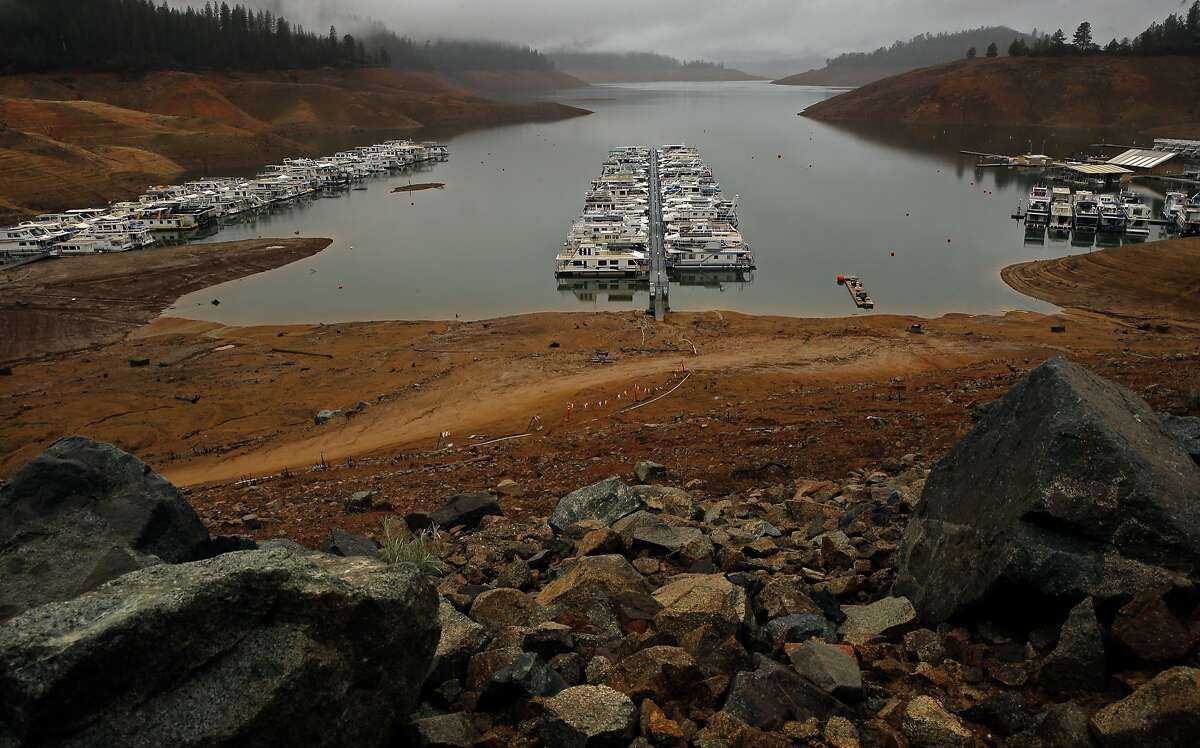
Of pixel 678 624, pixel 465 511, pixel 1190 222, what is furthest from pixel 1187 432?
pixel 1190 222

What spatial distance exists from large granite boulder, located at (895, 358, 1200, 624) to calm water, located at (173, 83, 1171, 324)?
30170mm

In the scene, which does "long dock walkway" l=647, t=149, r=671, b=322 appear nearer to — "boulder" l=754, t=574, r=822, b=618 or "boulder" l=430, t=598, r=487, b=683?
"boulder" l=754, t=574, r=822, b=618

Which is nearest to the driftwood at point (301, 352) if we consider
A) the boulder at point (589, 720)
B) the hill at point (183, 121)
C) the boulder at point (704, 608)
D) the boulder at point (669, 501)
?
the boulder at point (669, 501)

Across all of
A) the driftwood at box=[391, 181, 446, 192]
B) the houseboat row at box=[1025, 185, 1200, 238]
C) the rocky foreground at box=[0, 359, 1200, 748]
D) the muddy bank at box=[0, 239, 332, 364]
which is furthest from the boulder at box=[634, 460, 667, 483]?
the driftwood at box=[391, 181, 446, 192]

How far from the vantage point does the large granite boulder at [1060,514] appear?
5176 mm

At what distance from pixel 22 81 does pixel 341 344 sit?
123 metres

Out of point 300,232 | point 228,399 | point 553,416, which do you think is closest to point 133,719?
point 553,416

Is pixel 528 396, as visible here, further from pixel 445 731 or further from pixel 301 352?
pixel 445 731

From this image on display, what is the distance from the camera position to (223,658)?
414cm

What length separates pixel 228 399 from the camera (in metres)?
23.5

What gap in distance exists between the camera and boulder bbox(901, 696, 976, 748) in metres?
4.32

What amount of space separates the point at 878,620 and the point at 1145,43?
15720 cm

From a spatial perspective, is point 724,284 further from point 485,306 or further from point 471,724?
point 471,724

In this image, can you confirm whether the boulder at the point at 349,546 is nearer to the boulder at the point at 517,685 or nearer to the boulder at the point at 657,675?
the boulder at the point at 517,685
